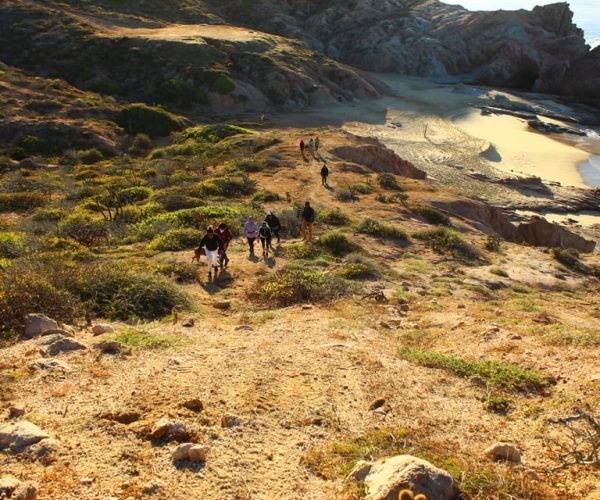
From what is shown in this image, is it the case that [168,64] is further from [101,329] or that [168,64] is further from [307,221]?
[101,329]

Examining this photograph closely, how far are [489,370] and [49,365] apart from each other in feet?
18.7

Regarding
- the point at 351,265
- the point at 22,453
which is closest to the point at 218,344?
the point at 22,453

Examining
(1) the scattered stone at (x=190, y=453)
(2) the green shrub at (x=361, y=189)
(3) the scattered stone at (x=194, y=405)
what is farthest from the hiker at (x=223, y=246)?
(2) the green shrub at (x=361, y=189)

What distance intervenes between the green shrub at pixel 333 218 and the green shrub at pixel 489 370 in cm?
1071

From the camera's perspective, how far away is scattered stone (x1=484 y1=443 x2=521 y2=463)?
5.09 meters

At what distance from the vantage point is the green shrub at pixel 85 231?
15.8 m

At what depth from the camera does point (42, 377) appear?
247 inches

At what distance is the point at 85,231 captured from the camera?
16.1m

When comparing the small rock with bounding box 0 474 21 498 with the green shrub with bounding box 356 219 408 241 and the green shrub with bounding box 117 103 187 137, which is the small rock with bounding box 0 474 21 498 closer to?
the green shrub with bounding box 356 219 408 241

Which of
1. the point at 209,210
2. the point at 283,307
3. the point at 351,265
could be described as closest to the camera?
the point at 283,307

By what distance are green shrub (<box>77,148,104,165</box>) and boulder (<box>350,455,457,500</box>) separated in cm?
3019

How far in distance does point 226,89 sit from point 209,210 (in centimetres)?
3258

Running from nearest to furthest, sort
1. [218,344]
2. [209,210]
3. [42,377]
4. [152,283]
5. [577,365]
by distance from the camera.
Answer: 1. [42,377]
2. [577,365]
3. [218,344]
4. [152,283]
5. [209,210]

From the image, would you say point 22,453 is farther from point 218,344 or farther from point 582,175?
point 582,175
